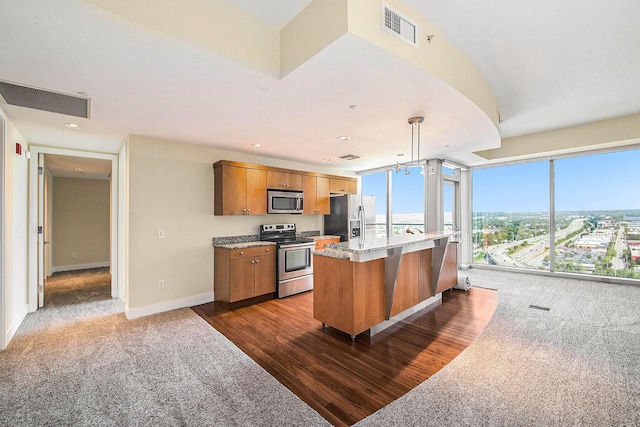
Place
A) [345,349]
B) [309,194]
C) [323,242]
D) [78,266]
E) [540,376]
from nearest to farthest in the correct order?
[540,376]
[345,349]
[323,242]
[309,194]
[78,266]

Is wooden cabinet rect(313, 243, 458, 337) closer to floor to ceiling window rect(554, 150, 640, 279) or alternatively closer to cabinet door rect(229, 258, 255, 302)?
cabinet door rect(229, 258, 255, 302)

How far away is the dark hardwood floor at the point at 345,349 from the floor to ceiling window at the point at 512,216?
103 inches

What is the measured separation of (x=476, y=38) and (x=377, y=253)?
6.69 ft

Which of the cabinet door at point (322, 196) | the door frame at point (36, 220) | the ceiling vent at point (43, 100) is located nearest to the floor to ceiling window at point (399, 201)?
the cabinet door at point (322, 196)

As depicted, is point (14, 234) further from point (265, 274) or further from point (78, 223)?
point (78, 223)

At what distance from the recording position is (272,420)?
1763 mm

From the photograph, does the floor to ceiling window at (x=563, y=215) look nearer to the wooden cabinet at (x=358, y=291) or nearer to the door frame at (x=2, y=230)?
the wooden cabinet at (x=358, y=291)

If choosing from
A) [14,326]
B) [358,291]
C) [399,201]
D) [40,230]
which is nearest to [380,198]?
[399,201]

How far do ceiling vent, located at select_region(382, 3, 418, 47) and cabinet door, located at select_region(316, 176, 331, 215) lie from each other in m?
3.65

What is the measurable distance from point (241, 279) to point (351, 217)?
256cm

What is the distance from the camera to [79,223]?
6.86m

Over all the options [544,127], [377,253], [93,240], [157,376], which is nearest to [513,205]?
[544,127]

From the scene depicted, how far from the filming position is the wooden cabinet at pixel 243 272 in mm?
3977

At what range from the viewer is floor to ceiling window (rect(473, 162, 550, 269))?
567cm
